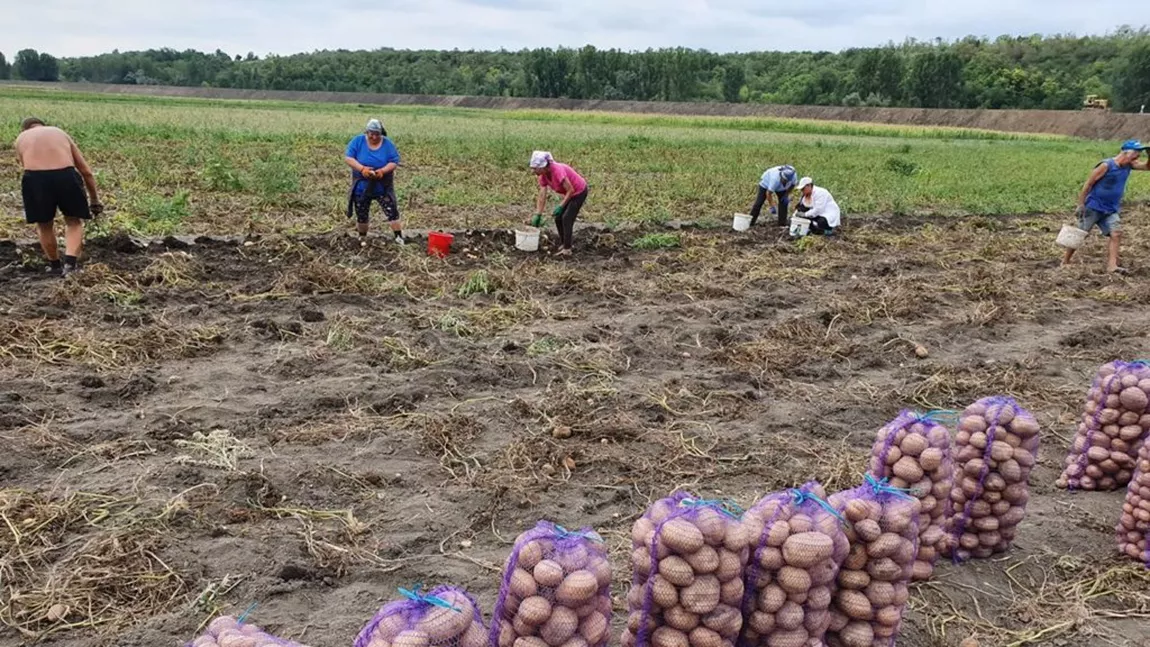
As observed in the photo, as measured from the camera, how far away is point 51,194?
779 centimetres

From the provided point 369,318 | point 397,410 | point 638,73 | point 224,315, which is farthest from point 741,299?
point 638,73

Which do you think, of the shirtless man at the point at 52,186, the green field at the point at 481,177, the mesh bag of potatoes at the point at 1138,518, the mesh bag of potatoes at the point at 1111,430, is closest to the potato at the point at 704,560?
the mesh bag of potatoes at the point at 1138,518

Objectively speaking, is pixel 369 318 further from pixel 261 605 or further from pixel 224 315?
pixel 261 605

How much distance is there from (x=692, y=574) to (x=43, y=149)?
7992mm

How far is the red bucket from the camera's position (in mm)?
9422

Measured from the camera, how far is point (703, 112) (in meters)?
72.8

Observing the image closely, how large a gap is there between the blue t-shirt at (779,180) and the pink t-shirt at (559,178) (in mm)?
3688

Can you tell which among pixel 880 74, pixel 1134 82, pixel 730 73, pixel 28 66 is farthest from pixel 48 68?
pixel 1134 82

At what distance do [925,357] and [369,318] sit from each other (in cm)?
478

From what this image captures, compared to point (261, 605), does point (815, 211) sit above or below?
above

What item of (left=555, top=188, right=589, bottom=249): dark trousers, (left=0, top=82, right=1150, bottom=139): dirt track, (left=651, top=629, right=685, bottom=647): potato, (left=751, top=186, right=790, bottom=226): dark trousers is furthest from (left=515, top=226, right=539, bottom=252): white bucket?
(left=0, top=82, right=1150, bottom=139): dirt track

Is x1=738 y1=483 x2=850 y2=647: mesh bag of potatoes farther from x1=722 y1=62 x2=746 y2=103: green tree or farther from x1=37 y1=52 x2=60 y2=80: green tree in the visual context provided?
x1=37 y1=52 x2=60 y2=80: green tree

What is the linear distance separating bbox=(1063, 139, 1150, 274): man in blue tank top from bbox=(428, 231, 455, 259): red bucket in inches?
301

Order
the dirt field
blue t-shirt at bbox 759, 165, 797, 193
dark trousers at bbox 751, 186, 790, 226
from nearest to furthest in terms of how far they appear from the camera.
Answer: the dirt field → blue t-shirt at bbox 759, 165, 797, 193 → dark trousers at bbox 751, 186, 790, 226
